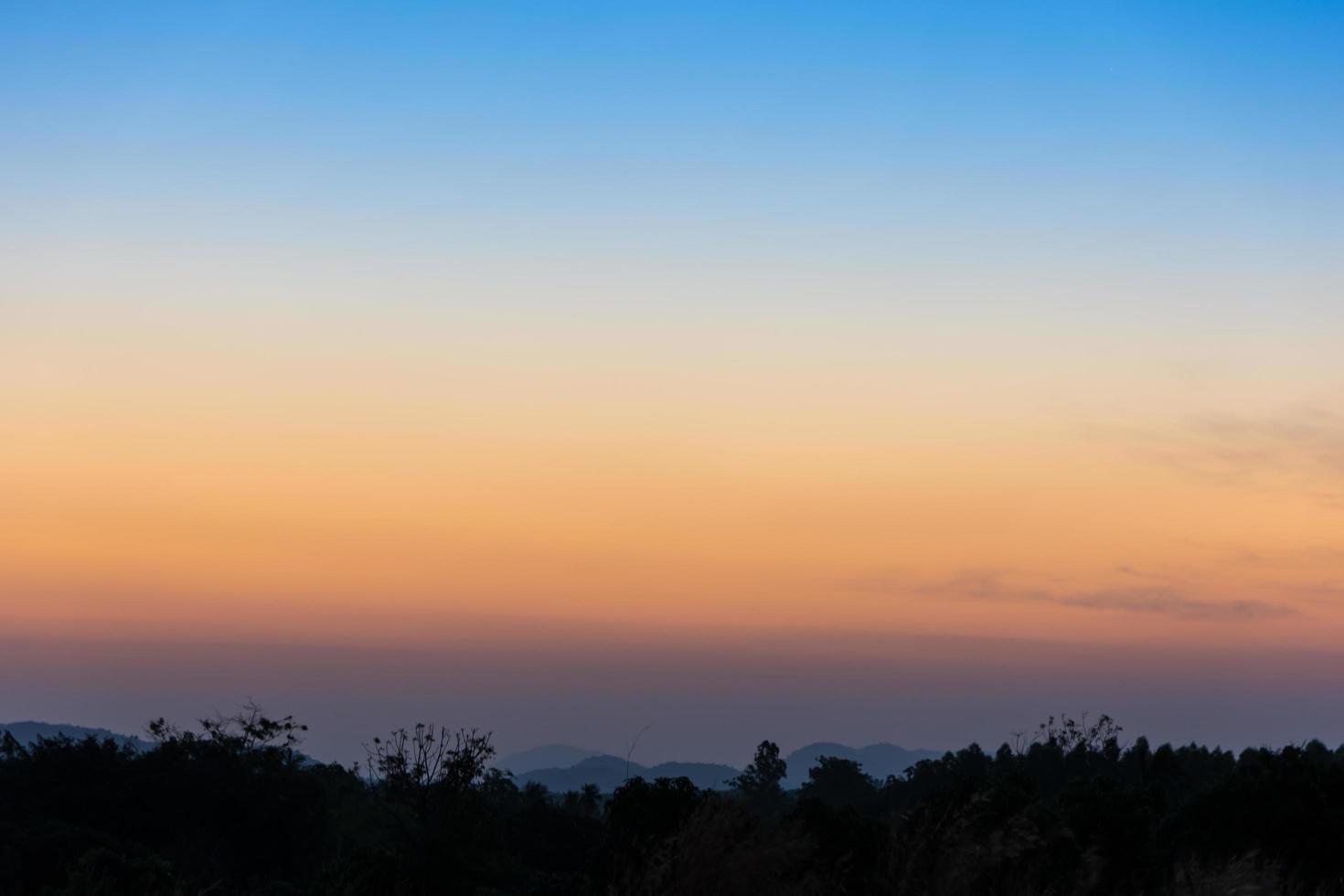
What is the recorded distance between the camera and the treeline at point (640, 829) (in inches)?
400

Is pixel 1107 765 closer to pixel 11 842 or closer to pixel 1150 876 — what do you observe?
pixel 11 842

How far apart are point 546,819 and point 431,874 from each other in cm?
3047

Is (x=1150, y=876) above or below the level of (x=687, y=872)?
below

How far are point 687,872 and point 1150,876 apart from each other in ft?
38.0

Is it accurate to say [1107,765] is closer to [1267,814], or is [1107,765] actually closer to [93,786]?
[1267,814]

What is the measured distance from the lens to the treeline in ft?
33.3

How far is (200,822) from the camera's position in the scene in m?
59.3

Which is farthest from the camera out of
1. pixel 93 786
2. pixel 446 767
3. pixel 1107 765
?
pixel 1107 765

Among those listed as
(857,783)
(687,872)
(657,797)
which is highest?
(687,872)

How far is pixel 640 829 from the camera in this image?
31.8 m

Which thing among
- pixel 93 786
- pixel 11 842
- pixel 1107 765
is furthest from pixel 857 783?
pixel 11 842

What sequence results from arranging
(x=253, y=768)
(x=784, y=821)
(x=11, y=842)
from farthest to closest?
(x=253, y=768)
(x=11, y=842)
(x=784, y=821)

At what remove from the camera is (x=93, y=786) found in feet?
194

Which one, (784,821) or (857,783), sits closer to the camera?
(784,821)
